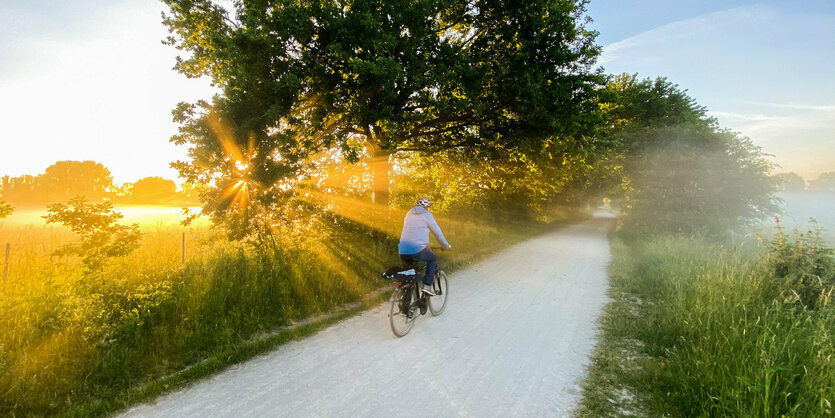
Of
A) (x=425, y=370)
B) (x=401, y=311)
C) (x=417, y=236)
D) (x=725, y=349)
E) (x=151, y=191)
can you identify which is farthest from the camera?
(x=151, y=191)

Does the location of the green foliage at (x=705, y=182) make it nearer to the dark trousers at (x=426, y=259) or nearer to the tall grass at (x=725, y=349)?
the tall grass at (x=725, y=349)

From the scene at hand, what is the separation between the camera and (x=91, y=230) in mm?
5191

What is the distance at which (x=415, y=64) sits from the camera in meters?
8.91

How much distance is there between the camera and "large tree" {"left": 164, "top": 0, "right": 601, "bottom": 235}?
7.37 m

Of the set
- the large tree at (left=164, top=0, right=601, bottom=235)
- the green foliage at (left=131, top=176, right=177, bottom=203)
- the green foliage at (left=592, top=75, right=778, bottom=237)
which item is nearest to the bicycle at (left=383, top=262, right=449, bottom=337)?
the large tree at (left=164, top=0, right=601, bottom=235)

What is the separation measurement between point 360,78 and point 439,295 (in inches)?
232

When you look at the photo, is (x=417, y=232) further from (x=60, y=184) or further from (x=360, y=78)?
(x=60, y=184)

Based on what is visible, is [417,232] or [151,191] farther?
[151,191]

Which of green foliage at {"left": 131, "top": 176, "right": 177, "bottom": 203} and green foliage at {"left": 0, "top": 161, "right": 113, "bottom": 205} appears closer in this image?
green foliage at {"left": 0, "top": 161, "right": 113, "bottom": 205}

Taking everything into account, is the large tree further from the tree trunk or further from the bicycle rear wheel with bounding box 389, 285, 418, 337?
the bicycle rear wheel with bounding box 389, 285, 418, 337

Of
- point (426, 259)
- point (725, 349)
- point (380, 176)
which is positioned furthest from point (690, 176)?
point (426, 259)

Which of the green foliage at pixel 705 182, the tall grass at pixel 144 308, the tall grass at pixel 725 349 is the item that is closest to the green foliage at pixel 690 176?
the green foliage at pixel 705 182

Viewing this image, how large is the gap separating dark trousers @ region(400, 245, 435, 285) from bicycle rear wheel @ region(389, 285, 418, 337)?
48cm

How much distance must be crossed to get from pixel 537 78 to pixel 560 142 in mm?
2621
